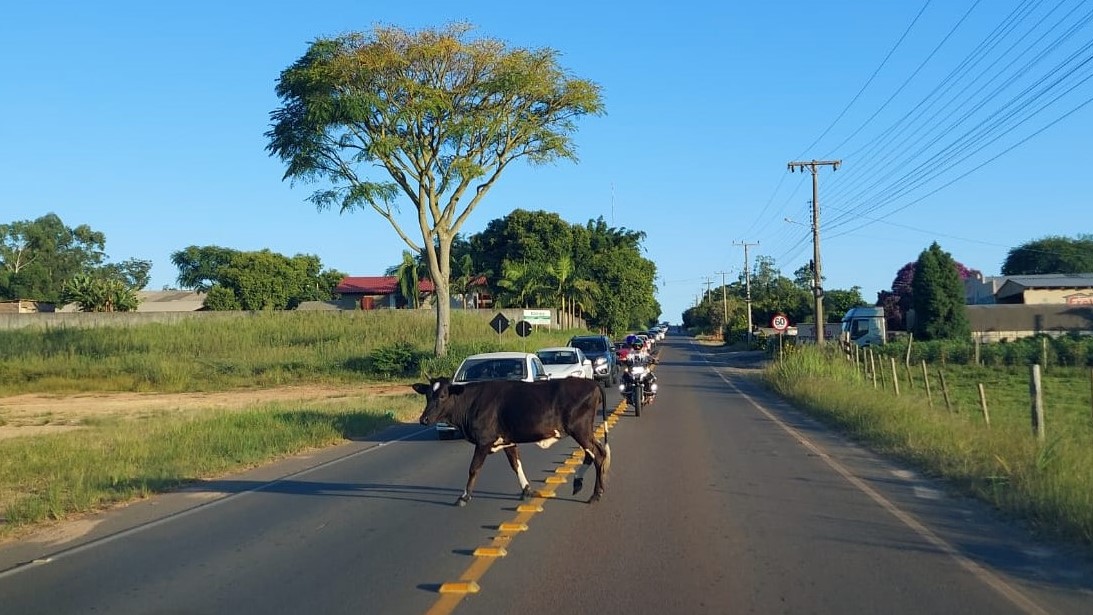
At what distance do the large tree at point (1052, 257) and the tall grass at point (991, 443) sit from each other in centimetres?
7811

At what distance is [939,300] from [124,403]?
44.1m

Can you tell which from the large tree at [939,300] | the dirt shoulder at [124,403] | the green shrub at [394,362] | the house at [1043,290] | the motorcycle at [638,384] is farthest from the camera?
the house at [1043,290]

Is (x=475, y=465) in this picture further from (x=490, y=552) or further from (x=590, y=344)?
(x=590, y=344)

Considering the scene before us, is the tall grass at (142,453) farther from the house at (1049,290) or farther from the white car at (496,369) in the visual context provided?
the house at (1049,290)

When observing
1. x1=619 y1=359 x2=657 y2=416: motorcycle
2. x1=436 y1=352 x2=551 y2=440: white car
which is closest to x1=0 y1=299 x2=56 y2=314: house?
x1=619 y1=359 x2=657 y2=416: motorcycle

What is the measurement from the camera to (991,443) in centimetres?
1424

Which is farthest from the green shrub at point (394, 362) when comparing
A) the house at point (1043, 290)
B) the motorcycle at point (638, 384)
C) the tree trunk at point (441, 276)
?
the house at point (1043, 290)

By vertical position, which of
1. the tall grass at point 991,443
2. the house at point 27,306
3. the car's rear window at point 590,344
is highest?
the house at point 27,306

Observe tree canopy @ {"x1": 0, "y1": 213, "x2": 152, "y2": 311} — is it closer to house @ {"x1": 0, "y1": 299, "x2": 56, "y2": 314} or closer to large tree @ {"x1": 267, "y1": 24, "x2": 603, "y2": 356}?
house @ {"x1": 0, "y1": 299, "x2": 56, "y2": 314}

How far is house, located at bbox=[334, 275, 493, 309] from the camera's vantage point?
86188 millimetres

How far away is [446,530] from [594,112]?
31714 millimetres

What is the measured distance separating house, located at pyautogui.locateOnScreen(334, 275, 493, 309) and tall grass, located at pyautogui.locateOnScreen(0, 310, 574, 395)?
80.7 ft

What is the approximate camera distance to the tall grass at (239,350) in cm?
4353

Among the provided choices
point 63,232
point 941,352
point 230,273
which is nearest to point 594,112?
point 941,352
